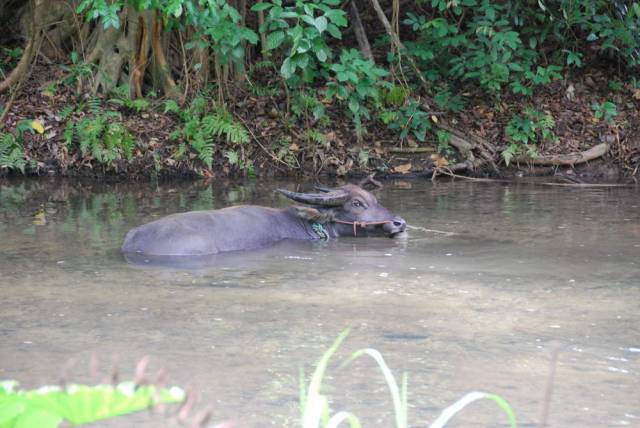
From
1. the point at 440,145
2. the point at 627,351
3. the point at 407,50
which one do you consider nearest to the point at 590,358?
the point at 627,351

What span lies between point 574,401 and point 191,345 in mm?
1993

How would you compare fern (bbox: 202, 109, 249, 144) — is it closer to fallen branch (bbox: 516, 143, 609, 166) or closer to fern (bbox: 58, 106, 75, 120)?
fern (bbox: 58, 106, 75, 120)

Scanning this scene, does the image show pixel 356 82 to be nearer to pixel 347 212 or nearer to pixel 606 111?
pixel 347 212

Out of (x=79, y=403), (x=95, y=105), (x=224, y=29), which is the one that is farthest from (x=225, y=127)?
(x=79, y=403)

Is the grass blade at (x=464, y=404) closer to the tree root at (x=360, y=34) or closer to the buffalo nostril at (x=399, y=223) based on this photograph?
the buffalo nostril at (x=399, y=223)

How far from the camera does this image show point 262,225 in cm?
852

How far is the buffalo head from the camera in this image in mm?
8812

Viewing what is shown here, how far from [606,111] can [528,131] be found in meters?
1.54

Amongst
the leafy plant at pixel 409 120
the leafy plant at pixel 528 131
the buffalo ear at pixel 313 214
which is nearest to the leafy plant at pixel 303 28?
the leafy plant at pixel 409 120

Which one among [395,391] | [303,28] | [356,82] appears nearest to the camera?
[395,391]

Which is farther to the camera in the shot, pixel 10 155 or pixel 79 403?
pixel 10 155

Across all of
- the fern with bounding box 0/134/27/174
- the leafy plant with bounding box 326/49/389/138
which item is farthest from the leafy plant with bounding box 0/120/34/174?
the leafy plant with bounding box 326/49/389/138

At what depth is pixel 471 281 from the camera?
262 inches

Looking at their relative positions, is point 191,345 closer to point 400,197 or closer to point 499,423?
point 499,423
